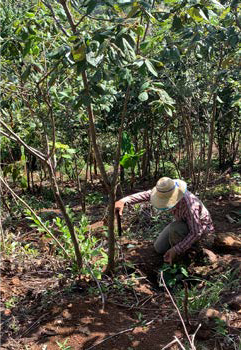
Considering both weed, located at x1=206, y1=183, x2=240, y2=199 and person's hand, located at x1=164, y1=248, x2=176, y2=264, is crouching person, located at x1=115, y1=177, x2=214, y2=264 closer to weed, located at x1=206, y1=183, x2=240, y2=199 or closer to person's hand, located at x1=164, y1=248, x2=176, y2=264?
person's hand, located at x1=164, y1=248, x2=176, y2=264

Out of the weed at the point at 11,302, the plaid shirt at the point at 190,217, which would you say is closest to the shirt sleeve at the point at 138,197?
the plaid shirt at the point at 190,217

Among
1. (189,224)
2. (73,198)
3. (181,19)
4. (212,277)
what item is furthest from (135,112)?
(181,19)

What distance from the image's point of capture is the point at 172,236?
3977 millimetres

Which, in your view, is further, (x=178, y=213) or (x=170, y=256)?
(x=178, y=213)

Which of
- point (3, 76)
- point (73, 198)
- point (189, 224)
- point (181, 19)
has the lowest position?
point (73, 198)

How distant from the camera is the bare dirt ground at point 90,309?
2686mm

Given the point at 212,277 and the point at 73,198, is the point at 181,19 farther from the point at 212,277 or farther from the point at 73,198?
the point at 73,198

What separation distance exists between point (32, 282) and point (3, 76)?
5.80ft

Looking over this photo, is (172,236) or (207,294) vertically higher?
(172,236)

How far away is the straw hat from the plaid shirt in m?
0.13

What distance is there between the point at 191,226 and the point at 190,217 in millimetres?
89

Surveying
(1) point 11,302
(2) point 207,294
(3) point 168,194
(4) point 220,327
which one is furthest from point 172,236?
(1) point 11,302

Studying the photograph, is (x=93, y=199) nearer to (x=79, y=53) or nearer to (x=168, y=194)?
(x=168, y=194)

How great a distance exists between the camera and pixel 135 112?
6.75 m
